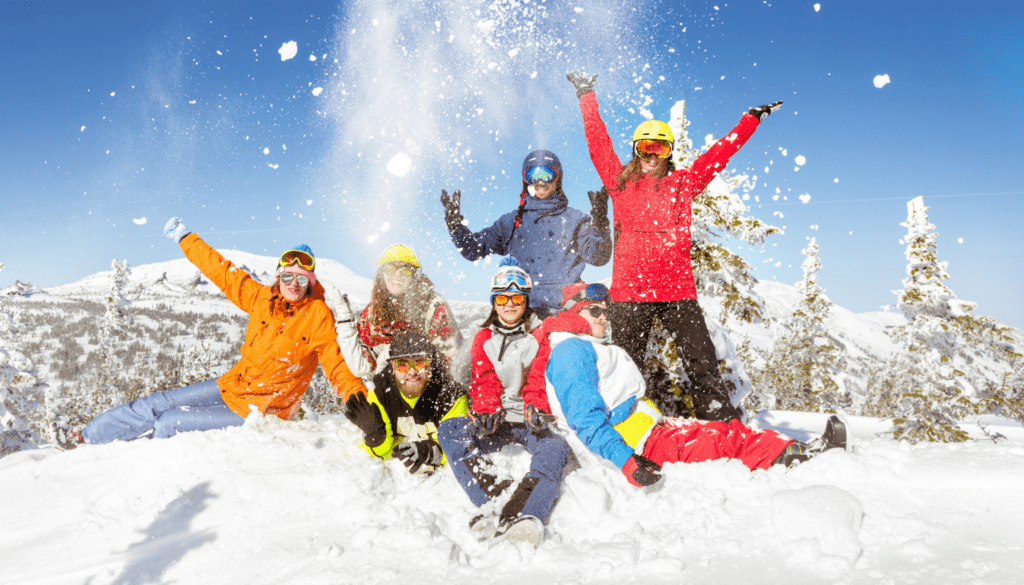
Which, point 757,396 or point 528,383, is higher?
point 528,383

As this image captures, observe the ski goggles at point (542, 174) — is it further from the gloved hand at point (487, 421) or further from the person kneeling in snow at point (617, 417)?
the gloved hand at point (487, 421)

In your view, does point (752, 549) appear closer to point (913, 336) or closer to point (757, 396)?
point (757, 396)

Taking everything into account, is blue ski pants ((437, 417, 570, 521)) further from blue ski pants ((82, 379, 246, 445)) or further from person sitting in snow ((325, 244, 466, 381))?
blue ski pants ((82, 379, 246, 445))

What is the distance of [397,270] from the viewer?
4.95m

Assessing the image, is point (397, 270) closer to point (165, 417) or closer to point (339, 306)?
point (339, 306)

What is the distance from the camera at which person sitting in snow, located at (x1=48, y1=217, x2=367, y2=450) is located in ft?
16.6

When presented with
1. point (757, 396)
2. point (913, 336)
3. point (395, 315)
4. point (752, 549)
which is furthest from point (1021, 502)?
point (913, 336)

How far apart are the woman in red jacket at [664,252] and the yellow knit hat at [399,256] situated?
6.85 ft

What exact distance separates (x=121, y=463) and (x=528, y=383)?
3.83 metres

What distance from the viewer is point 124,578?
3.08m

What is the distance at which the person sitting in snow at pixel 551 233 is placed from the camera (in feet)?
17.7

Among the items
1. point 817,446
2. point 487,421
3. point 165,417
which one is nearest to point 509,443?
point 487,421

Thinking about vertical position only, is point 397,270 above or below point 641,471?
above

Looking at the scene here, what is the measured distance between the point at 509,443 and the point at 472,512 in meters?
0.88
